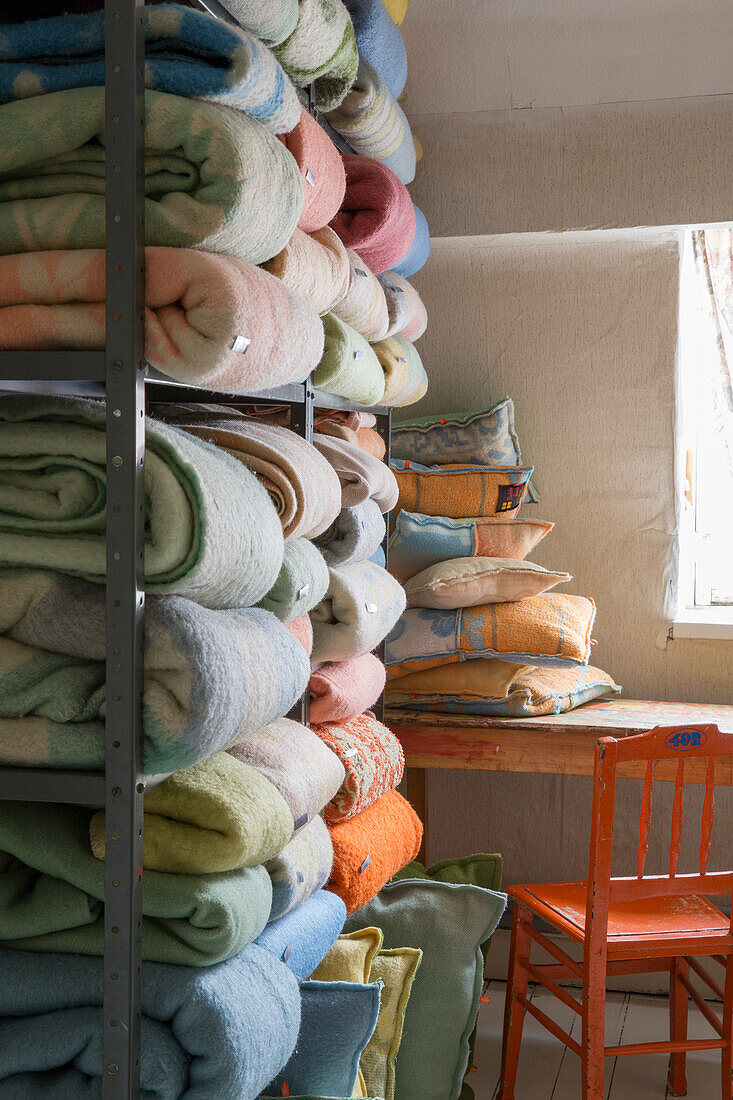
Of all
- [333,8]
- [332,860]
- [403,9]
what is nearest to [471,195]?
[403,9]

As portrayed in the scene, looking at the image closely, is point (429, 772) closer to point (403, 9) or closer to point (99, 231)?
point (403, 9)

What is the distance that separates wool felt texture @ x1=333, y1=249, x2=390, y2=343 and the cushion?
0.71m

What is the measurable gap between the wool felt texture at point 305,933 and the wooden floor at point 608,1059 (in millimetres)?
1069

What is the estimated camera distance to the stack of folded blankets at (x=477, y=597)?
257 centimetres

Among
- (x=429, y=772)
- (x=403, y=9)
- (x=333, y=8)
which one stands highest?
(x=403, y=9)

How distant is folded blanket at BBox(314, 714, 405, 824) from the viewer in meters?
1.85

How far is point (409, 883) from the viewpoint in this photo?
2221 mm

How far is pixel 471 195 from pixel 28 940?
2306mm

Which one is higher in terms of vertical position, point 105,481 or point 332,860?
point 105,481

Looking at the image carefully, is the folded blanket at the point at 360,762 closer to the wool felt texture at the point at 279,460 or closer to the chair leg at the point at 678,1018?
A: the wool felt texture at the point at 279,460

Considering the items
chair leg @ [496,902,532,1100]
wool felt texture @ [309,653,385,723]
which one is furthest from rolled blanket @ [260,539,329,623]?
chair leg @ [496,902,532,1100]

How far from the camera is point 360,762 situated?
74.0 inches

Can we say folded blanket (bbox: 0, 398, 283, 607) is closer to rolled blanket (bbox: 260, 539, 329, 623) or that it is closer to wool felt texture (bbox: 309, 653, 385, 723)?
rolled blanket (bbox: 260, 539, 329, 623)

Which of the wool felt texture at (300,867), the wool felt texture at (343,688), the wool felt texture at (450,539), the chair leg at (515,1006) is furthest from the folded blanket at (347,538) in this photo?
the chair leg at (515,1006)
